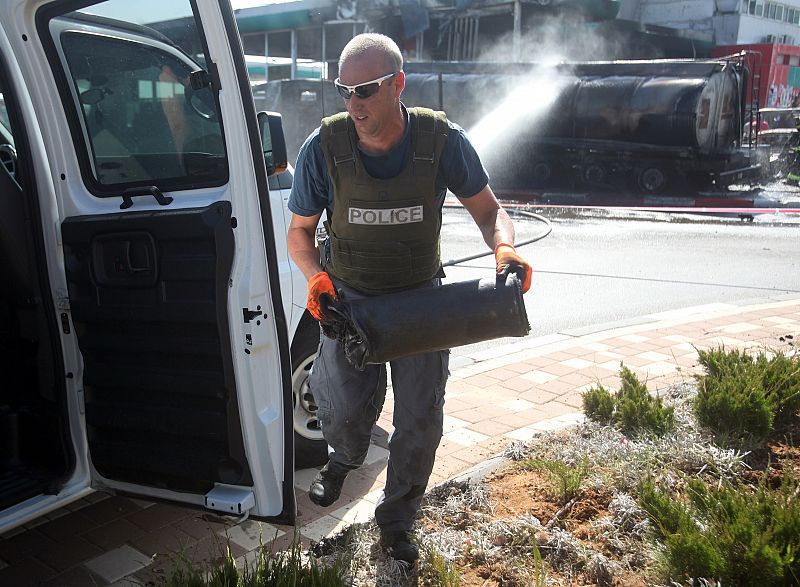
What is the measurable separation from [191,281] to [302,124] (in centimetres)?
2008

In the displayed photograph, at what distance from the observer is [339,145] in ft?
9.24

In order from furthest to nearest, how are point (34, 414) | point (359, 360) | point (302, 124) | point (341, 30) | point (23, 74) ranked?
point (341, 30)
point (302, 124)
point (34, 414)
point (23, 74)
point (359, 360)

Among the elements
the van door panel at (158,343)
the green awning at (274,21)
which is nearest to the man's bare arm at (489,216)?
the van door panel at (158,343)

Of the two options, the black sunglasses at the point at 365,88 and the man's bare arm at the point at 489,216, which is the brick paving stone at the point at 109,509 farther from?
the black sunglasses at the point at 365,88

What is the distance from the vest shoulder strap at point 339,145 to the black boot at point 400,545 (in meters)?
1.36

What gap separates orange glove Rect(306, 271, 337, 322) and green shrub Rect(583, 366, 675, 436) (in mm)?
1751

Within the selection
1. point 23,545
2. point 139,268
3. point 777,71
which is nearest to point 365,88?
point 139,268

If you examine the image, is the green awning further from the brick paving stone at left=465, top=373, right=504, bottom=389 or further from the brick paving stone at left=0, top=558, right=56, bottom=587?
the brick paving stone at left=0, top=558, right=56, bottom=587

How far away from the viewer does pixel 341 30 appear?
1396 inches

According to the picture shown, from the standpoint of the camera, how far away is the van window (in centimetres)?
298

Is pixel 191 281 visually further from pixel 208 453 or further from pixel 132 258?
pixel 208 453

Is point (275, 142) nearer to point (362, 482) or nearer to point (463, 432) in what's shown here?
point (362, 482)

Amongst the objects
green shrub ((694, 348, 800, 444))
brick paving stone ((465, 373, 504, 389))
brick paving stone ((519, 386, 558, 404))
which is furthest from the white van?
brick paving stone ((465, 373, 504, 389))

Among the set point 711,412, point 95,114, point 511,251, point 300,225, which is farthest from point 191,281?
point 711,412
